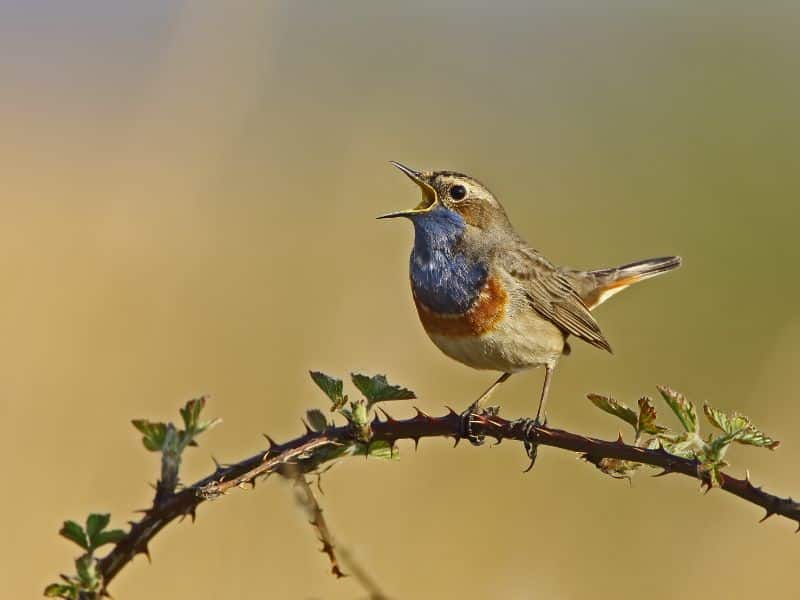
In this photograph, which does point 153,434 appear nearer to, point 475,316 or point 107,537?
point 107,537

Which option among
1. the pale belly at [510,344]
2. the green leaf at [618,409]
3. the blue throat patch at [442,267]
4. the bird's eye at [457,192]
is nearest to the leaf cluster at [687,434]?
the green leaf at [618,409]

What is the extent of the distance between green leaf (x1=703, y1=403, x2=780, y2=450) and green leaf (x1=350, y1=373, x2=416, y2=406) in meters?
0.61

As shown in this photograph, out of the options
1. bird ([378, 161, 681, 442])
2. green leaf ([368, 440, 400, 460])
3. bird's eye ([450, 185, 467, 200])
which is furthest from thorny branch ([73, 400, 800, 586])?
bird's eye ([450, 185, 467, 200])

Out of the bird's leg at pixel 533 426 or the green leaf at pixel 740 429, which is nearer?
the green leaf at pixel 740 429

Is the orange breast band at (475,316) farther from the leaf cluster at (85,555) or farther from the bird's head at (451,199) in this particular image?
the leaf cluster at (85,555)

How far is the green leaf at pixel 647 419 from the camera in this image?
2256 millimetres

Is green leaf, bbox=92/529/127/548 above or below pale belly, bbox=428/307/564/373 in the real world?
below

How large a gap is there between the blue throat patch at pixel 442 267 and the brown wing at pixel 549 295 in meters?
0.24

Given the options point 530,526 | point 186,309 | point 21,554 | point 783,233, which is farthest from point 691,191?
point 21,554

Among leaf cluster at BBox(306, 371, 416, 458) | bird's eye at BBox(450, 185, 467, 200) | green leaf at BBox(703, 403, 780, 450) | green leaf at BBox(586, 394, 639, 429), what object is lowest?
green leaf at BBox(703, 403, 780, 450)

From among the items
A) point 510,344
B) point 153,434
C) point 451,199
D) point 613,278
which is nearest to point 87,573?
point 153,434

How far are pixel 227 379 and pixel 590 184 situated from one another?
728cm

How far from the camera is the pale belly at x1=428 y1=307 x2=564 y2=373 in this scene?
15.5ft

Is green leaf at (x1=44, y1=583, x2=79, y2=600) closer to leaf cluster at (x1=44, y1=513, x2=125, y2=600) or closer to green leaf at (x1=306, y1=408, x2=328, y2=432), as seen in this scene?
leaf cluster at (x1=44, y1=513, x2=125, y2=600)
